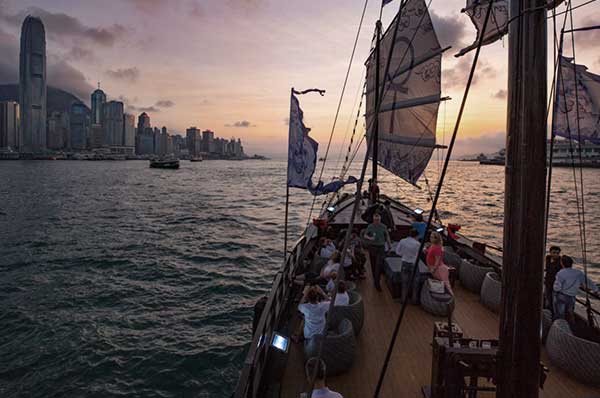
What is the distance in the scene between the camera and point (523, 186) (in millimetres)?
2607

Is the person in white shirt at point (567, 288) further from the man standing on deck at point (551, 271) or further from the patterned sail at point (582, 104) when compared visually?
the patterned sail at point (582, 104)

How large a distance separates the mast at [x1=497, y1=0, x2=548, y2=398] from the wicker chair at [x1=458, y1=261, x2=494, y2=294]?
6.20m

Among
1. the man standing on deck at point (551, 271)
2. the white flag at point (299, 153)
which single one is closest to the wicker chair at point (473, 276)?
the man standing on deck at point (551, 271)

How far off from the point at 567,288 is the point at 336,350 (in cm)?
399

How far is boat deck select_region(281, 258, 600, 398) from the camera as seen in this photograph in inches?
197

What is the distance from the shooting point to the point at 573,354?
5094mm

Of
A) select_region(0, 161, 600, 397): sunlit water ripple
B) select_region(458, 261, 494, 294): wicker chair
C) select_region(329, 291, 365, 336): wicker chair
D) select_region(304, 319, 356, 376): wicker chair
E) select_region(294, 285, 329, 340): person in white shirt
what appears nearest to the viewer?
select_region(304, 319, 356, 376): wicker chair

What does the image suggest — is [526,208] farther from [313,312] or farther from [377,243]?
[377,243]

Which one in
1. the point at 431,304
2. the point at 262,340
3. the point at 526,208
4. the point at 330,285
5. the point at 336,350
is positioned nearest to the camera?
the point at 526,208

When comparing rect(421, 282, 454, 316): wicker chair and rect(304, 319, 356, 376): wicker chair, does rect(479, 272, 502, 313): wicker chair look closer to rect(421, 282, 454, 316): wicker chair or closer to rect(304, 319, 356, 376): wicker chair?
rect(421, 282, 454, 316): wicker chair

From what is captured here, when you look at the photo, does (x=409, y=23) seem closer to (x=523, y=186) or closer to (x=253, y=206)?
(x=523, y=186)

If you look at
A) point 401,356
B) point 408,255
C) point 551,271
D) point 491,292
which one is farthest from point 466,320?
point 401,356

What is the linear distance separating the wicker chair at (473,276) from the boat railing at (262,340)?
4237 millimetres

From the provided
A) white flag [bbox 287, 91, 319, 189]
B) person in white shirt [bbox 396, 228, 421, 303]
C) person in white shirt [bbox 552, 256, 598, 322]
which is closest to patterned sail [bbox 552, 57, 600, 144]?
person in white shirt [bbox 552, 256, 598, 322]
